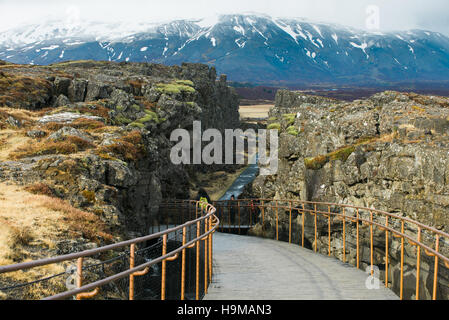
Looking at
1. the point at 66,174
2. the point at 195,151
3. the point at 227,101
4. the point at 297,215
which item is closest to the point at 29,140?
the point at 66,174

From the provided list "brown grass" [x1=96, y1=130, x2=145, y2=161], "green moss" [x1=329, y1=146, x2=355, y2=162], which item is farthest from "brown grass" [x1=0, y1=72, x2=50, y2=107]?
"green moss" [x1=329, y1=146, x2=355, y2=162]

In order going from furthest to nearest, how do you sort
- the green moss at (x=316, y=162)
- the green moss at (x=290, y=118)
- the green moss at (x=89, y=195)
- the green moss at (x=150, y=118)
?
the green moss at (x=150, y=118) → the green moss at (x=290, y=118) → the green moss at (x=316, y=162) → the green moss at (x=89, y=195)

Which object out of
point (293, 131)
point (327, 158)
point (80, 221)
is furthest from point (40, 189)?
point (293, 131)

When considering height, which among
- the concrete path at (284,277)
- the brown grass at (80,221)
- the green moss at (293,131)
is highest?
the green moss at (293,131)

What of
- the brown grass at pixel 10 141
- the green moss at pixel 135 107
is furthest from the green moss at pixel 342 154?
the green moss at pixel 135 107

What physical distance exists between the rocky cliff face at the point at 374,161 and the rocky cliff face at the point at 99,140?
8927 millimetres

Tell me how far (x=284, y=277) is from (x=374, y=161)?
11.1m

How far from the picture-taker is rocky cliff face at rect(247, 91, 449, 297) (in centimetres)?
1656

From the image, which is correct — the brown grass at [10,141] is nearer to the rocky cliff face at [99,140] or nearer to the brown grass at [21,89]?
the rocky cliff face at [99,140]

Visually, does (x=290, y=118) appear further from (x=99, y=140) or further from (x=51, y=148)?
(x=51, y=148)

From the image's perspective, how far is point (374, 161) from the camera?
64.8 ft

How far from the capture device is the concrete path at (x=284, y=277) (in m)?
8.94

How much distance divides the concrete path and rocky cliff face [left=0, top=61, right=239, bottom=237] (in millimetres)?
4606
